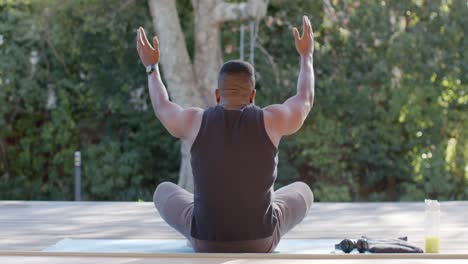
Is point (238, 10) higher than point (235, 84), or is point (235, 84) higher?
point (238, 10)

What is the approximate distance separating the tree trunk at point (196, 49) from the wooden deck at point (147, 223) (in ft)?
13.2

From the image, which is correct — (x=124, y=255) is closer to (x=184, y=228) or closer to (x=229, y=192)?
(x=229, y=192)

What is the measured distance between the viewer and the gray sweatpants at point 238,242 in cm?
352

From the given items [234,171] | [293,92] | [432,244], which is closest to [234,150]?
[234,171]

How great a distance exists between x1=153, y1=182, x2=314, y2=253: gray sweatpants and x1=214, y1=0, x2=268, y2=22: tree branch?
5984 mm

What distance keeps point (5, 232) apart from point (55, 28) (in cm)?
615

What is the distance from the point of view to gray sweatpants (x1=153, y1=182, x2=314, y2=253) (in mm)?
3520

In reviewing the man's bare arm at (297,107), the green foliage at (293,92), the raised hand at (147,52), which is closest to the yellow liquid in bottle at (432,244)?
the man's bare arm at (297,107)

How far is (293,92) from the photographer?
10.9 meters

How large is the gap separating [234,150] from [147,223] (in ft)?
7.23

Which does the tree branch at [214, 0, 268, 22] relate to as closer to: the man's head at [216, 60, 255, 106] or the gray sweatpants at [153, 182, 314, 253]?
the gray sweatpants at [153, 182, 314, 253]

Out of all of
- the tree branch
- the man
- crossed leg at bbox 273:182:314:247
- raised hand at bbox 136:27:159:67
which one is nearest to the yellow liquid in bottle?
crossed leg at bbox 273:182:314:247

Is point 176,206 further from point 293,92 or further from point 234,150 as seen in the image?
point 293,92

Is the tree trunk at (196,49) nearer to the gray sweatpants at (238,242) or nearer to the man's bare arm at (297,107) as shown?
the gray sweatpants at (238,242)
